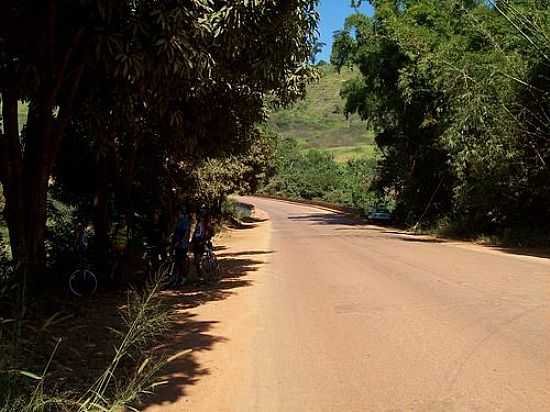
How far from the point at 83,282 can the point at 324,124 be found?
447ft

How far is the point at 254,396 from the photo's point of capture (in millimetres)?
5547

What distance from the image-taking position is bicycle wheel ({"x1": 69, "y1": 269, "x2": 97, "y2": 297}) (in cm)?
1123

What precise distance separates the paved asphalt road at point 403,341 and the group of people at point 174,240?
5.76ft

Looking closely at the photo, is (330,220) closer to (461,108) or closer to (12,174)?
(461,108)

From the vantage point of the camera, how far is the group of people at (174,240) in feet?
40.8

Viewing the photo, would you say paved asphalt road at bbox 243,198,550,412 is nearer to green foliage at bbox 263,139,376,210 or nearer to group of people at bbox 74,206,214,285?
group of people at bbox 74,206,214,285

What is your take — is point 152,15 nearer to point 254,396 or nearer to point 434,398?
point 254,396

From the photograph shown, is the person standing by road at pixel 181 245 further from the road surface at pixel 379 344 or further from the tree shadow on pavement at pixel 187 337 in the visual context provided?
the road surface at pixel 379 344

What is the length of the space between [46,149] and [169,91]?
2.21m

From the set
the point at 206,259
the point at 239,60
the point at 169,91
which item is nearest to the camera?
the point at 169,91

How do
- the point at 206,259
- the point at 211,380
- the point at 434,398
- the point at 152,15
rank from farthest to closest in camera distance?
the point at 206,259 → the point at 152,15 → the point at 211,380 → the point at 434,398

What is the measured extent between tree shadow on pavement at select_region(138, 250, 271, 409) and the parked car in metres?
29.0

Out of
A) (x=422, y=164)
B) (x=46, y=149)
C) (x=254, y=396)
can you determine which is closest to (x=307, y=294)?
(x=46, y=149)

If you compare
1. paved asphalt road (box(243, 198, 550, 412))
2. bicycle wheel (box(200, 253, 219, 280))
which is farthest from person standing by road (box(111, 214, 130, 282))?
paved asphalt road (box(243, 198, 550, 412))
